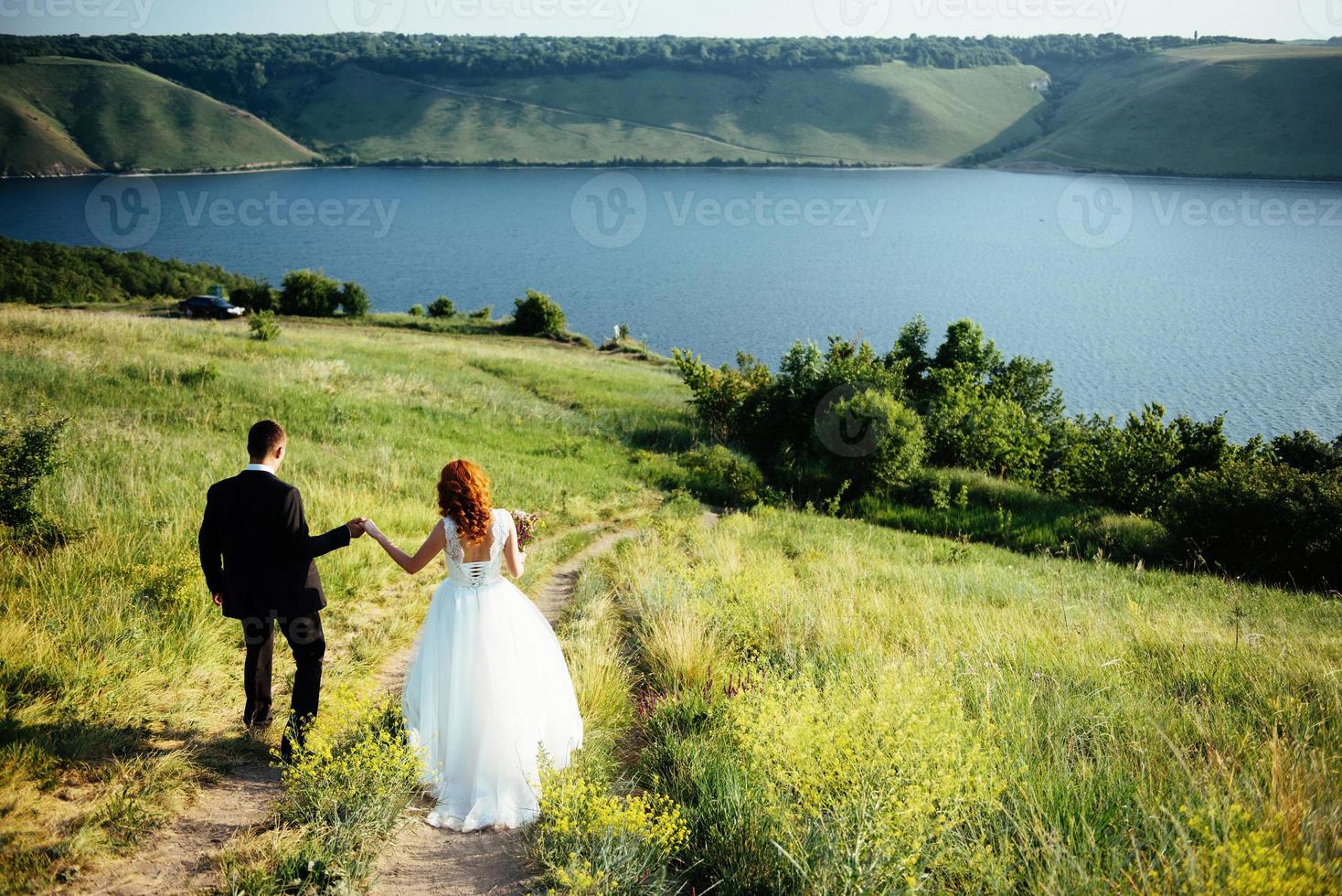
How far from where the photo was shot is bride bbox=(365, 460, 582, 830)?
5527mm

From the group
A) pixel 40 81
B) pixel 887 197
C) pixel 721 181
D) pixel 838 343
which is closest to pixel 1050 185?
pixel 887 197

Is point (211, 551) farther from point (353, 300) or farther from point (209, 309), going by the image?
point (353, 300)

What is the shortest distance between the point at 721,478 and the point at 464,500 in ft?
53.0

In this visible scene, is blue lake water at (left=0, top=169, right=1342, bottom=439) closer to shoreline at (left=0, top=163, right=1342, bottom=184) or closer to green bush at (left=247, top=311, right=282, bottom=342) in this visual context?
shoreline at (left=0, top=163, right=1342, bottom=184)

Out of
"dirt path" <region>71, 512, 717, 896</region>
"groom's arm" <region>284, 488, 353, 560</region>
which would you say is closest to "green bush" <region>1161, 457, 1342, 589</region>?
"dirt path" <region>71, 512, 717, 896</region>

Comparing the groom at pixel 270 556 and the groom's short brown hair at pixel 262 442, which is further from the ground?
the groom's short brown hair at pixel 262 442

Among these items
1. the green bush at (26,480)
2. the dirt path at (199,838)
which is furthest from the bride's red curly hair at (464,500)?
the green bush at (26,480)

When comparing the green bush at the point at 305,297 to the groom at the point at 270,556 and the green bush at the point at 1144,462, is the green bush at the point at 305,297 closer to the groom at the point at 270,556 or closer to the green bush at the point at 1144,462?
the green bush at the point at 1144,462

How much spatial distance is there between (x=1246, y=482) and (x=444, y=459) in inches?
734

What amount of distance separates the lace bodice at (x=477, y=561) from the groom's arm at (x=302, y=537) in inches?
29.6

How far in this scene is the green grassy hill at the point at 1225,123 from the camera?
5669 inches

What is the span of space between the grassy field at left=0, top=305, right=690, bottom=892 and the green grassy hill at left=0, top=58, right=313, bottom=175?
6983 inches

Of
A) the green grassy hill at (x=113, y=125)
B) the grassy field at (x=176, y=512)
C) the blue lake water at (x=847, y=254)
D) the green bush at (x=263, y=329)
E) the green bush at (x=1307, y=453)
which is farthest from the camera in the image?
the green grassy hill at (x=113, y=125)

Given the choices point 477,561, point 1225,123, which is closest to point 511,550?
point 477,561
